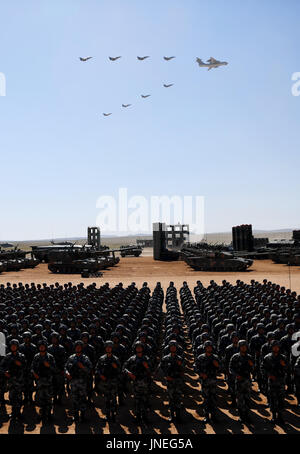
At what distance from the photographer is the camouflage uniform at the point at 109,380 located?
898cm

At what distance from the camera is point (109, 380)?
896 cm

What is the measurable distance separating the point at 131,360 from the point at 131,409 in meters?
1.49

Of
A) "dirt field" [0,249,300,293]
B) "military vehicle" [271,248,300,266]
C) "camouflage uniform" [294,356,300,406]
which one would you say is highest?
"military vehicle" [271,248,300,266]

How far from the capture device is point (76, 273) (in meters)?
42.2

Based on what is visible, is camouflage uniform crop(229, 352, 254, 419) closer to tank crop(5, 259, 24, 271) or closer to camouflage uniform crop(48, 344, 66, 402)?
camouflage uniform crop(48, 344, 66, 402)

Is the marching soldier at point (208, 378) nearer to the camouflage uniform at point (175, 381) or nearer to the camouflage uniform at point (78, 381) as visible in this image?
the camouflage uniform at point (175, 381)

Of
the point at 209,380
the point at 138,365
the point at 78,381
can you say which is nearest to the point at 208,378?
the point at 209,380

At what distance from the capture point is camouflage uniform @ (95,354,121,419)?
29.5ft

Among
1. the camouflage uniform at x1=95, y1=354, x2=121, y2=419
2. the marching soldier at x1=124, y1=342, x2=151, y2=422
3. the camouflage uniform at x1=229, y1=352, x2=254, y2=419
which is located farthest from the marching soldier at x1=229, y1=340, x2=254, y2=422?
the camouflage uniform at x1=95, y1=354, x2=121, y2=419

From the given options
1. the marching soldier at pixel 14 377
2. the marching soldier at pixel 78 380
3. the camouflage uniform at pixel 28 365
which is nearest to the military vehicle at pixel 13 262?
the camouflage uniform at pixel 28 365

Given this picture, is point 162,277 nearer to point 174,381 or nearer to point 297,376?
point 297,376

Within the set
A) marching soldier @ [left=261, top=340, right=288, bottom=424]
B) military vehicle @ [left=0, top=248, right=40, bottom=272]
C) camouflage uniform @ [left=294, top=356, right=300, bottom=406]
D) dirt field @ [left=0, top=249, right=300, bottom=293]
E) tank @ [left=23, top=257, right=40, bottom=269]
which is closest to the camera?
marching soldier @ [left=261, top=340, right=288, bottom=424]

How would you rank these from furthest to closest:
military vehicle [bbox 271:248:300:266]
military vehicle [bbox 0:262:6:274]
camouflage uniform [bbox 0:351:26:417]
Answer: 1. military vehicle [bbox 271:248:300:266]
2. military vehicle [bbox 0:262:6:274]
3. camouflage uniform [bbox 0:351:26:417]
